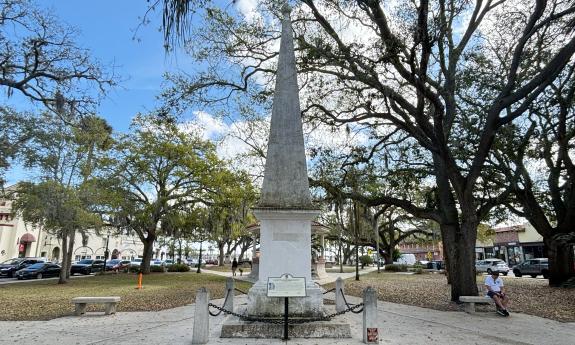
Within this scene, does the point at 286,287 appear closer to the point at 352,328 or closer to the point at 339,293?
the point at 352,328

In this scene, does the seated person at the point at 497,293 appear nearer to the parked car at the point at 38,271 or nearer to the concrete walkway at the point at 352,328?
the concrete walkway at the point at 352,328

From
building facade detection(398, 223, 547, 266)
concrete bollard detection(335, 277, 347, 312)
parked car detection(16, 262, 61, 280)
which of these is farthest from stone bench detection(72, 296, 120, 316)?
building facade detection(398, 223, 547, 266)

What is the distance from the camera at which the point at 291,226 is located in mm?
9133

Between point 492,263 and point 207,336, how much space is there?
39.8m

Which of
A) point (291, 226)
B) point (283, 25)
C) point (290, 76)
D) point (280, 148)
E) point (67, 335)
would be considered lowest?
point (67, 335)

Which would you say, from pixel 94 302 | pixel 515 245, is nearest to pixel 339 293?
pixel 94 302

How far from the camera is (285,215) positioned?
911 cm

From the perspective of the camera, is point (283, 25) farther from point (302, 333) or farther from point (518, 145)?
point (518, 145)

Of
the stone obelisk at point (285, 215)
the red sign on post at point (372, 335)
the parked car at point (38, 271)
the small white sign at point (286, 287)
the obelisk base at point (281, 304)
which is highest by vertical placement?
the stone obelisk at point (285, 215)

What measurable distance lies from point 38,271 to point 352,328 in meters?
34.4

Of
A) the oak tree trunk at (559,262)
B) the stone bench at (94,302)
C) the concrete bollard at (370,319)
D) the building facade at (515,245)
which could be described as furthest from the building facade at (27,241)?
the building facade at (515,245)

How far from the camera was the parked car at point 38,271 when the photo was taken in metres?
33.1

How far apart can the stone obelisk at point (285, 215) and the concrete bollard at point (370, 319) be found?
1.34 meters

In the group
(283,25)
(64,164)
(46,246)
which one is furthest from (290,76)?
(46,246)
